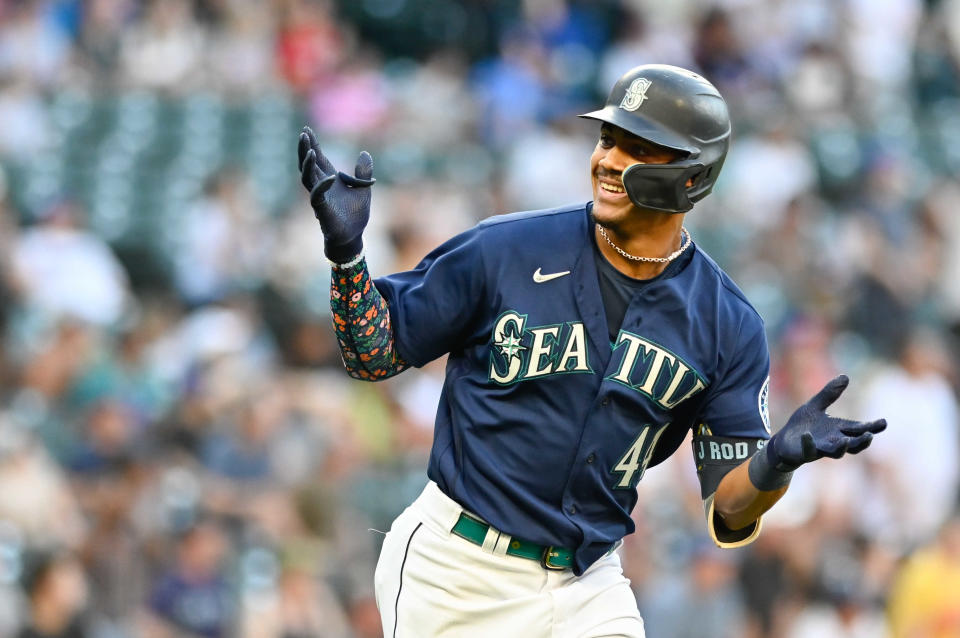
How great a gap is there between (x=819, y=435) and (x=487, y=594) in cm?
93

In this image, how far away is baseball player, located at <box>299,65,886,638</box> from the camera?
4137 mm

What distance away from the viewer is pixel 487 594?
4.18 m

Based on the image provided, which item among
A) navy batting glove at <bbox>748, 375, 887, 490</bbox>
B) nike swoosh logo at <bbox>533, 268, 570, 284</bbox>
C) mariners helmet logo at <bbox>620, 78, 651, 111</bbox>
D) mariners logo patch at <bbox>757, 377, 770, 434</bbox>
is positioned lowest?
mariners logo patch at <bbox>757, 377, 770, 434</bbox>

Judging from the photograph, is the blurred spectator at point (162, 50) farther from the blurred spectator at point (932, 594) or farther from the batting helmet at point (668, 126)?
the batting helmet at point (668, 126)

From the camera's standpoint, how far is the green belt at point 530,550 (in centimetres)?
418

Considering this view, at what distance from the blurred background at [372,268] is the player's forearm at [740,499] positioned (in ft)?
11.9

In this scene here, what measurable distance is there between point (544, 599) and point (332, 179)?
3.90 feet

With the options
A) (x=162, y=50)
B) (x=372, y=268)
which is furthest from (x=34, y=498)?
(x=162, y=50)

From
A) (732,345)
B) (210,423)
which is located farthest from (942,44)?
(732,345)

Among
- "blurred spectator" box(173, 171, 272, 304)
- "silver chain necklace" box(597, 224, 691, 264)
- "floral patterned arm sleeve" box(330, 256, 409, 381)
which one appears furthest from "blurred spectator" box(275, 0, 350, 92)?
"floral patterned arm sleeve" box(330, 256, 409, 381)

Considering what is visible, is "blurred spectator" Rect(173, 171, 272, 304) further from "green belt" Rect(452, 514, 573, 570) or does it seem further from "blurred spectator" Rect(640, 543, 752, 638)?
"green belt" Rect(452, 514, 573, 570)

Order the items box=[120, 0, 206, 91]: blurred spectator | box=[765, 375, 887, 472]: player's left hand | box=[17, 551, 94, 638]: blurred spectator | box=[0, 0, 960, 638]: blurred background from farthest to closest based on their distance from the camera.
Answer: box=[120, 0, 206, 91]: blurred spectator, box=[0, 0, 960, 638]: blurred background, box=[17, 551, 94, 638]: blurred spectator, box=[765, 375, 887, 472]: player's left hand

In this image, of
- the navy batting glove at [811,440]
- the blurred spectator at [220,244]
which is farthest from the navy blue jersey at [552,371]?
the blurred spectator at [220,244]

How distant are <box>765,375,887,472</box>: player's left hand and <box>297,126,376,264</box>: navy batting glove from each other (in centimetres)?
113
